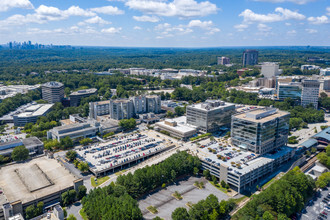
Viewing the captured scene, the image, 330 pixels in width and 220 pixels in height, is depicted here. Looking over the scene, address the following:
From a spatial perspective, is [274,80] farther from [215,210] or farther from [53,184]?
[53,184]

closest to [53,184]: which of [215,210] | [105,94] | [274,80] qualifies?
[215,210]

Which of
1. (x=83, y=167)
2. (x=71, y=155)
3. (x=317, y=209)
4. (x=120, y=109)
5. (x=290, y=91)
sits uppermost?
(x=290, y=91)

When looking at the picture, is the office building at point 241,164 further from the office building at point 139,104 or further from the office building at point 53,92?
the office building at point 53,92

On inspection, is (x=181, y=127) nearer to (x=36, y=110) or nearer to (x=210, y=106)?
(x=210, y=106)

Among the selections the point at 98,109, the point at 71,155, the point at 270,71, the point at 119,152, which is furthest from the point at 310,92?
the point at 71,155

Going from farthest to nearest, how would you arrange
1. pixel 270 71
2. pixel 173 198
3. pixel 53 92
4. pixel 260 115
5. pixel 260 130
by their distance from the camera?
pixel 270 71
pixel 53 92
pixel 260 115
pixel 260 130
pixel 173 198

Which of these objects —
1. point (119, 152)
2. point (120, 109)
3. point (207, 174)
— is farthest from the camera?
point (120, 109)

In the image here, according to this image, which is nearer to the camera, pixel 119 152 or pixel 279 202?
pixel 279 202

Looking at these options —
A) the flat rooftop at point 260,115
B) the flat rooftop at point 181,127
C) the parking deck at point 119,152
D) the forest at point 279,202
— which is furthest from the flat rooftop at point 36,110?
the forest at point 279,202
